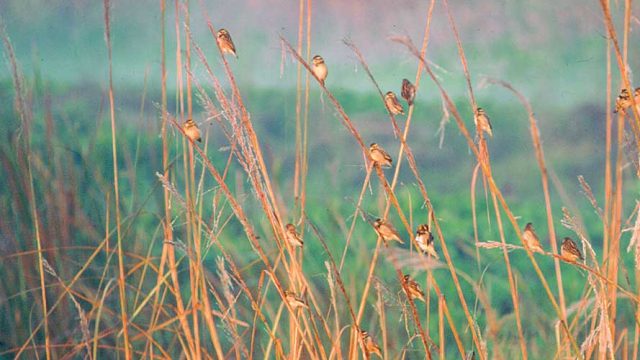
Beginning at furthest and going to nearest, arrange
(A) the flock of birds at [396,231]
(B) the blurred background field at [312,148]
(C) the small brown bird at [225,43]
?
(B) the blurred background field at [312,148], (C) the small brown bird at [225,43], (A) the flock of birds at [396,231]

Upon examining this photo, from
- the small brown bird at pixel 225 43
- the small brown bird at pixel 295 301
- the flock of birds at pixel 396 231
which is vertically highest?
the small brown bird at pixel 225 43

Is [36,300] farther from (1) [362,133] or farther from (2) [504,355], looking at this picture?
(2) [504,355]

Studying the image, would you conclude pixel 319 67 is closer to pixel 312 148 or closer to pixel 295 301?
pixel 312 148

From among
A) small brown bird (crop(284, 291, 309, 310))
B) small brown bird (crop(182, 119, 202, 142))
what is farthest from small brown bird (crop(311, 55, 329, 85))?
small brown bird (crop(284, 291, 309, 310))

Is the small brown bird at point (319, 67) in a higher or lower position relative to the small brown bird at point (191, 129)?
higher

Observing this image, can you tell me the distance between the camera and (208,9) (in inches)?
80.4

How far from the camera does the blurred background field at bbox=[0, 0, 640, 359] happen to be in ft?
6.48

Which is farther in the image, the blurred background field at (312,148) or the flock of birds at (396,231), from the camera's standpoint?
the blurred background field at (312,148)

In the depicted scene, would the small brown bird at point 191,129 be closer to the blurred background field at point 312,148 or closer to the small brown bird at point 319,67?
the blurred background field at point 312,148

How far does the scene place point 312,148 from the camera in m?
2.03

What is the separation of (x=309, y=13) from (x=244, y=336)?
0.84 meters

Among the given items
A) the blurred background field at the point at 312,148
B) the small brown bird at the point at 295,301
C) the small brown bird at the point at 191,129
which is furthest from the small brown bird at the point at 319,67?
the small brown bird at the point at 295,301

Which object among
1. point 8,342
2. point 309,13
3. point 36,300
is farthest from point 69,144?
point 309,13

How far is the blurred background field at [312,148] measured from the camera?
1.98 metres
